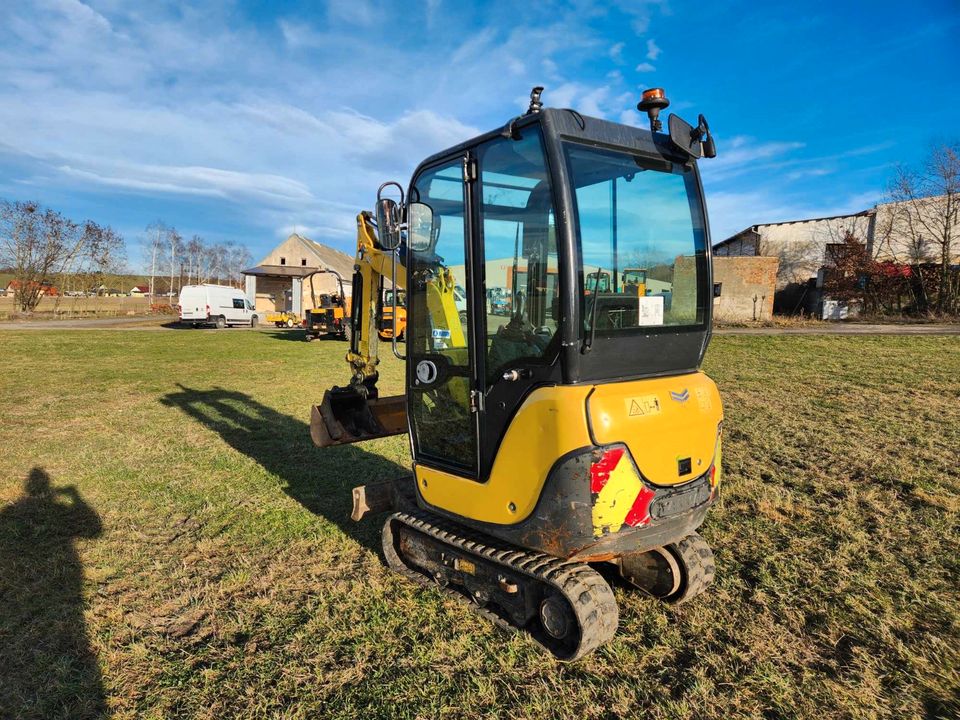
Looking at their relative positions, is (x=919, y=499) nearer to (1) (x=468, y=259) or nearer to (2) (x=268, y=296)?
(1) (x=468, y=259)

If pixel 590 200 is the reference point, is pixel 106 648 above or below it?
below

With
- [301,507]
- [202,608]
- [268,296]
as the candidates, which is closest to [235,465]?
[301,507]

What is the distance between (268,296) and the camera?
1828 inches

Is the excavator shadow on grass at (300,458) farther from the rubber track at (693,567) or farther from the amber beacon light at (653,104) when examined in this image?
the amber beacon light at (653,104)

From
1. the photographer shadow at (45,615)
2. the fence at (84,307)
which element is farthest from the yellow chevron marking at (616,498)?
the fence at (84,307)

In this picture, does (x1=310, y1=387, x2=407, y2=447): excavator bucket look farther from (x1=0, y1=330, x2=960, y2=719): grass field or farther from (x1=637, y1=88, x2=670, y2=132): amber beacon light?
(x1=637, y1=88, x2=670, y2=132): amber beacon light

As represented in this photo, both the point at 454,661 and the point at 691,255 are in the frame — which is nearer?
the point at 454,661

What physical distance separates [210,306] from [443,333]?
33.4 m

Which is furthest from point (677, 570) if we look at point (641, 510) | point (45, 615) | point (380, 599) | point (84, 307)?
point (84, 307)

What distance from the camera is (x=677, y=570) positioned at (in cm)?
357

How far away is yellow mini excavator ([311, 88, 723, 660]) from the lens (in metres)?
2.89

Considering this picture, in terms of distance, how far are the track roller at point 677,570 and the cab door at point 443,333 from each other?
1.32 meters

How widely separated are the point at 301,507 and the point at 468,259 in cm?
328

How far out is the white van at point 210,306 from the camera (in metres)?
33.1
